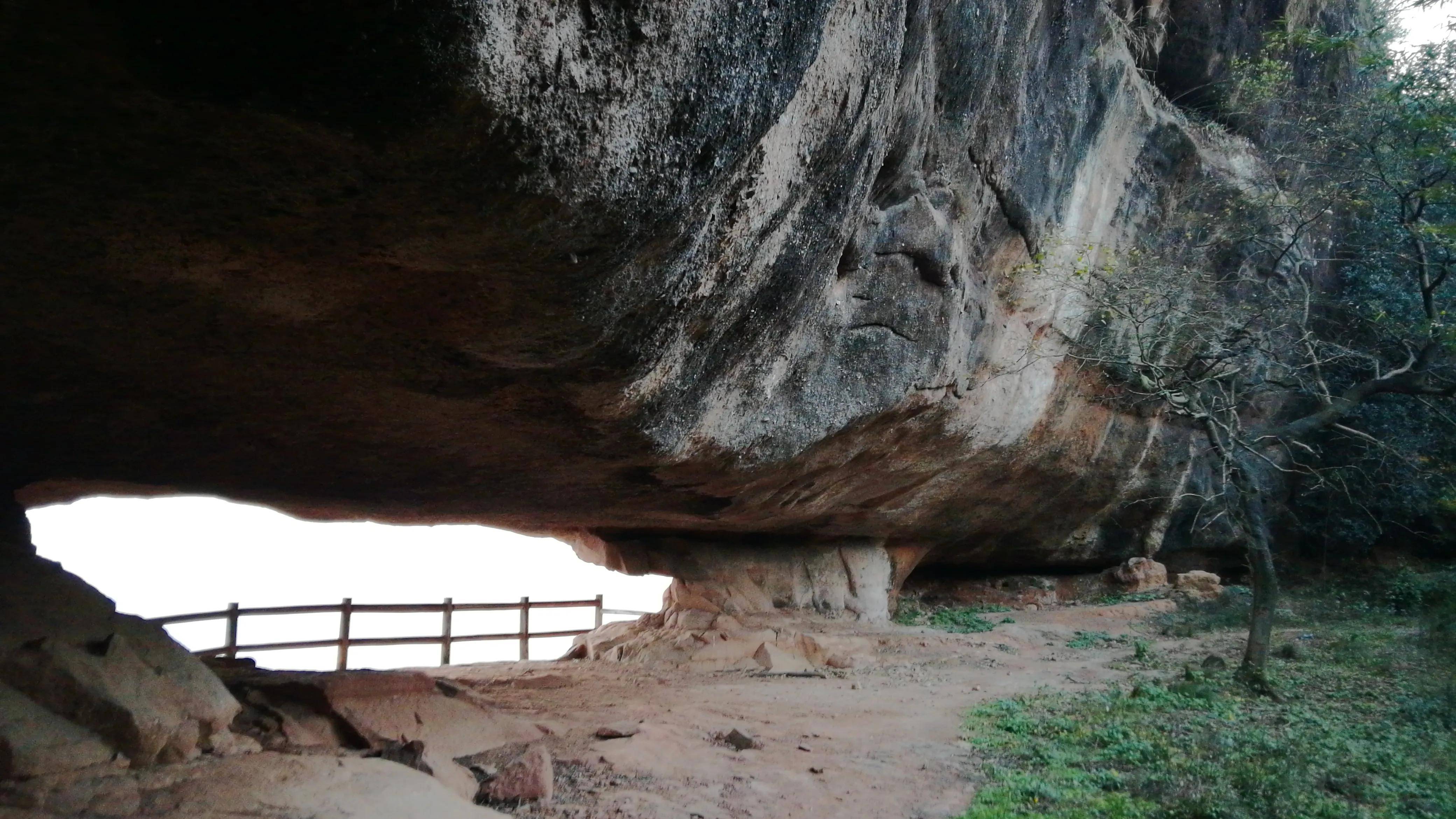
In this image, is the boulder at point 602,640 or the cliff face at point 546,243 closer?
the cliff face at point 546,243

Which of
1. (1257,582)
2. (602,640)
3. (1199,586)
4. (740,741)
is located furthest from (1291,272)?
(740,741)

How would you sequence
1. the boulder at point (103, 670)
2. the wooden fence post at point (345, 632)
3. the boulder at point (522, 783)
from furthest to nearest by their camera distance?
the wooden fence post at point (345, 632) → the boulder at point (522, 783) → the boulder at point (103, 670)

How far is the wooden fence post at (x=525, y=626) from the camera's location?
13.8 metres

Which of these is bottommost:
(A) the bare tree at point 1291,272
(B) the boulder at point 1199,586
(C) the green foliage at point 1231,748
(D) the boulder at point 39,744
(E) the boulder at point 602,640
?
(C) the green foliage at point 1231,748

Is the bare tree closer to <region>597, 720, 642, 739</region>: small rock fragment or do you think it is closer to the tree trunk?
the tree trunk

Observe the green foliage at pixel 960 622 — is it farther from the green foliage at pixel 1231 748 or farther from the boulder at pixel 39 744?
the boulder at pixel 39 744

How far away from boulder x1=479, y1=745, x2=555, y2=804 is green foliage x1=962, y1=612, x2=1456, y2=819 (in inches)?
80.2

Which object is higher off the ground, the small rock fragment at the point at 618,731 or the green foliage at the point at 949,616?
the green foliage at the point at 949,616

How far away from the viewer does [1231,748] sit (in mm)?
5836

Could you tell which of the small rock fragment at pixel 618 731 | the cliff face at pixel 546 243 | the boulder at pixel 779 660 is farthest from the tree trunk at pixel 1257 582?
the small rock fragment at pixel 618 731

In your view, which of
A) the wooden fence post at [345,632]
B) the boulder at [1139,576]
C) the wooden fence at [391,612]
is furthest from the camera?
the boulder at [1139,576]

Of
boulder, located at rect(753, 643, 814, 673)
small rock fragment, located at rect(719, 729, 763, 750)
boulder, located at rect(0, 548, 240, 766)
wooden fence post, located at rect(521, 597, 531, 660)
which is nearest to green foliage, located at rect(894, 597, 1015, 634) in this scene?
boulder, located at rect(753, 643, 814, 673)

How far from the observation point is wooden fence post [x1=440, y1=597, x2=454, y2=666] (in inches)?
514

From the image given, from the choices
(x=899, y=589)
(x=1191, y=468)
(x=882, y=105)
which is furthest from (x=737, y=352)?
(x=1191, y=468)
